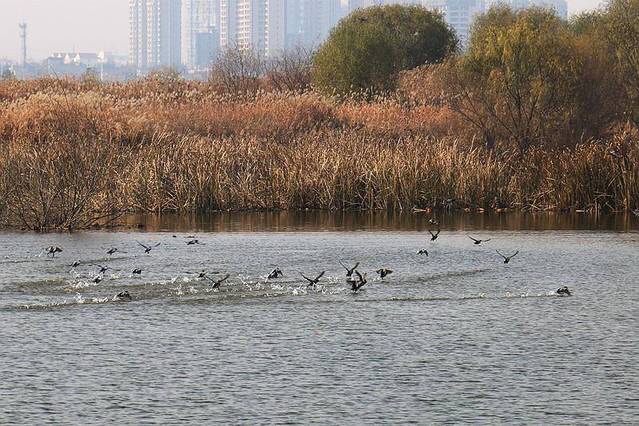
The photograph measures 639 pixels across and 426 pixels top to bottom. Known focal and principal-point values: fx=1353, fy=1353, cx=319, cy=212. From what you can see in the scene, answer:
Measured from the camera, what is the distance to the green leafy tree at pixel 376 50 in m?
44.9

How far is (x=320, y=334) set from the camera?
11398mm

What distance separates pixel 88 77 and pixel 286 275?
32.4 meters

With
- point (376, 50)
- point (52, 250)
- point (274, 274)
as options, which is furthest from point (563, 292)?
point (376, 50)

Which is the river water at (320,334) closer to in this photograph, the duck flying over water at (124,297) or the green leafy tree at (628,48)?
the duck flying over water at (124,297)

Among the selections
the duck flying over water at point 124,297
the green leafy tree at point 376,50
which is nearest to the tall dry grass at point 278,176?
the duck flying over water at point 124,297

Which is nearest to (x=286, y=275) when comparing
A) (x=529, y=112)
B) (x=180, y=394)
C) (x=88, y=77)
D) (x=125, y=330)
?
(x=125, y=330)

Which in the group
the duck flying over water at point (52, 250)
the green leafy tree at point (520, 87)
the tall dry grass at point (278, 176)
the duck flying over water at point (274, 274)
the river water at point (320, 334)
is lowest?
the river water at point (320, 334)

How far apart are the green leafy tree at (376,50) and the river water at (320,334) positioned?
84.8 ft

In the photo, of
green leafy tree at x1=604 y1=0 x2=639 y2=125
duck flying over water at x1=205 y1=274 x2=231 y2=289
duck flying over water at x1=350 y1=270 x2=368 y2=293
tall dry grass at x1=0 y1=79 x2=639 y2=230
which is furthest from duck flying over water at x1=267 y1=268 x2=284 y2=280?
green leafy tree at x1=604 y1=0 x2=639 y2=125

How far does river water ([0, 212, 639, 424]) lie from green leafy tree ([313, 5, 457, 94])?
25838 mm

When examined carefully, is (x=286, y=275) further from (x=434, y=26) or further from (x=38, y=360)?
(x=434, y=26)

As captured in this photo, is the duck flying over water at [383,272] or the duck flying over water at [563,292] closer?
the duck flying over water at [563,292]

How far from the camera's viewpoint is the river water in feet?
29.4

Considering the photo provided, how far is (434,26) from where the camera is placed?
53.0 m
